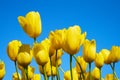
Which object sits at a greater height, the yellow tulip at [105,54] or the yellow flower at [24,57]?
the yellow tulip at [105,54]

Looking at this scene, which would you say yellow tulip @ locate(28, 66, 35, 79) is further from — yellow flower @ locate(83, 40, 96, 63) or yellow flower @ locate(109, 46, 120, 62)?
yellow flower @ locate(109, 46, 120, 62)

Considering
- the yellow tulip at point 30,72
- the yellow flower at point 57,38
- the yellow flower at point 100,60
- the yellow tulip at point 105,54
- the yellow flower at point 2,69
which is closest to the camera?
the yellow flower at point 57,38

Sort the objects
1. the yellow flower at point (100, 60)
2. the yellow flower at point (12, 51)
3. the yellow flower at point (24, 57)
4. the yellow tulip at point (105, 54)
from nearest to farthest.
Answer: the yellow flower at point (24, 57), the yellow flower at point (12, 51), the yellow flower at point (100, 60), the yellow tulip at point (105, 54)

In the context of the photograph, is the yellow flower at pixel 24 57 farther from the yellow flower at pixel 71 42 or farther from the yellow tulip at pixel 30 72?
the yellow tulip at pixel 30 72

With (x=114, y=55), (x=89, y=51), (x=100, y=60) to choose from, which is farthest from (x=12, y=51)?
(x=114, y=55)

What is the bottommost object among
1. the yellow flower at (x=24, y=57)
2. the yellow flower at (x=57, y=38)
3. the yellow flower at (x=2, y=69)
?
the yellow flower at (x=24, y=57)

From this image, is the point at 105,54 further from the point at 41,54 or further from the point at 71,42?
the point at 41,54

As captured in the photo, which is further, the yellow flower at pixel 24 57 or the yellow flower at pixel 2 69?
the yellow flower at pixel 2 69

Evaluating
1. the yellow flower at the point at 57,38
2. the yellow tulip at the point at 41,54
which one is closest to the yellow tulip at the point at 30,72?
the yellow flower at the point at 57,38
